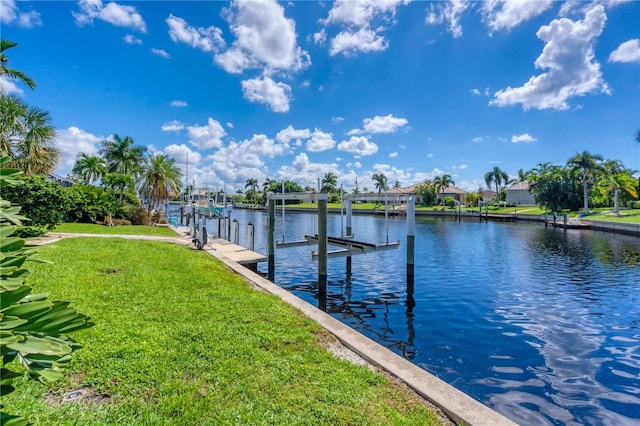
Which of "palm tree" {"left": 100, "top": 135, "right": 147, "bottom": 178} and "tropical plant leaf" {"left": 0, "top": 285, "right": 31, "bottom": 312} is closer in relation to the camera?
"tropical plant leaf" {"left": 0, "top": 285, "right": 31, "bottom": 312}

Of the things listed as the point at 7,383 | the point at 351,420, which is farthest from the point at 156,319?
→ the point at 7,383

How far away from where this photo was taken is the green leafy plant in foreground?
1.25 meters

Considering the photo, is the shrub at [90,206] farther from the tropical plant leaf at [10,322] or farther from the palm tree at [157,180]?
the tropical plant leaf at [10,322]

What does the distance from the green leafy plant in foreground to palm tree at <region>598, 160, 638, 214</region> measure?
181 ft

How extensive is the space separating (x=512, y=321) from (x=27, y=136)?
80.2ft

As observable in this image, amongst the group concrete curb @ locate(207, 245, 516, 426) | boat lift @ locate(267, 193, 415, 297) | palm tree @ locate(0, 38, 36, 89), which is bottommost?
concrete curb @ locate(207, 245, 516, 426)

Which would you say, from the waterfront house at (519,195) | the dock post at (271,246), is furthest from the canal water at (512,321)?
the waterfront house at (519,195)

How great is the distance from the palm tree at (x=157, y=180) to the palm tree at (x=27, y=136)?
559 inches

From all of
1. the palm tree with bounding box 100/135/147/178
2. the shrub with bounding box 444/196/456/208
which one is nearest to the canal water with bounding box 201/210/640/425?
the palm tree with bounding box 100/135/147/178

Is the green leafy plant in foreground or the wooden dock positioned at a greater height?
the green leafy plant in foreground

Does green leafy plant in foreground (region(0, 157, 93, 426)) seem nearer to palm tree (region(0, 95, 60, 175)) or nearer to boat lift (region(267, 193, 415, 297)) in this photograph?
boat lift (region(267, 193, 415, 297))

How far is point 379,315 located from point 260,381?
272 inches

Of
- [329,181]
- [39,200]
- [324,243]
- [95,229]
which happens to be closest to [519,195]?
[329,181]

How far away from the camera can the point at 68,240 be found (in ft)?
41.1
